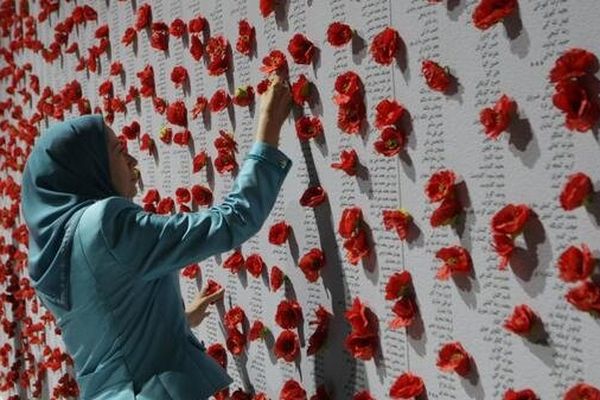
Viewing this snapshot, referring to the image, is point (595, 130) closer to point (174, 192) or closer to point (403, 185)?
point (403, 185)

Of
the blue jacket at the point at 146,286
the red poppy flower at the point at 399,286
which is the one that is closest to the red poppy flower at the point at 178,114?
the blue jacket at the point at 146,286

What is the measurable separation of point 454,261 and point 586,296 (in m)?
0.27

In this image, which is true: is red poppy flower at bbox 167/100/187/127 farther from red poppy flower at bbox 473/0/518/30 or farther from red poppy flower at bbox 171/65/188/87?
red poppy flower at bbox 473/0/518/30

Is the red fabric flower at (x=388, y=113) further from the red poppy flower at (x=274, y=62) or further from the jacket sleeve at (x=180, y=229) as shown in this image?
the red poppy flower at (x=274, y=62)

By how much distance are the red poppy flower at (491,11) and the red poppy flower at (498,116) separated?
123mm

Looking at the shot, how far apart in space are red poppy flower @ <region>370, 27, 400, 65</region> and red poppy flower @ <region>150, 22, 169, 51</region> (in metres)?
0.96

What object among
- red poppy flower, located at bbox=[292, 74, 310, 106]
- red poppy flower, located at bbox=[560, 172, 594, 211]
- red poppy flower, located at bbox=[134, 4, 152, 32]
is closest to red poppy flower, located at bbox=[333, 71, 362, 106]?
red poppy flower, located at bbox=[292, 74, 310, 106]

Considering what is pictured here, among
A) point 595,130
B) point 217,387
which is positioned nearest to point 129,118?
point 217,387

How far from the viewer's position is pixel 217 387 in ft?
5.11

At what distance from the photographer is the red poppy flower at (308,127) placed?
161 centimetres

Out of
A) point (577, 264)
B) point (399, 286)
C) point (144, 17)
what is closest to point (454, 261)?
point (399, 286)

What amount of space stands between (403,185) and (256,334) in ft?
2.15

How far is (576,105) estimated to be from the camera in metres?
1.06

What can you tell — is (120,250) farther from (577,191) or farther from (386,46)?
(577,191)
